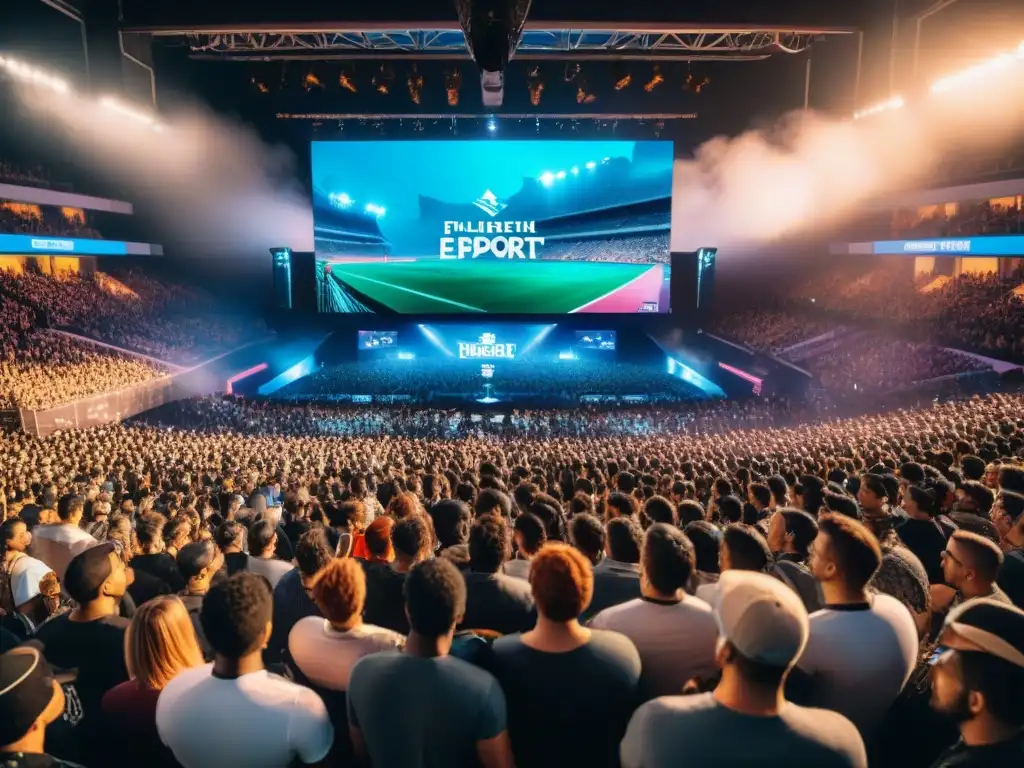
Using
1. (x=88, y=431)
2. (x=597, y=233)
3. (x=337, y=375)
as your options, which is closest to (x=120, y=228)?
(x=337, y=375)

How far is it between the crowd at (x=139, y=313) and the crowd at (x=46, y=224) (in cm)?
161

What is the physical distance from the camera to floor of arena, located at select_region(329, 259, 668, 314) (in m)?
26.8

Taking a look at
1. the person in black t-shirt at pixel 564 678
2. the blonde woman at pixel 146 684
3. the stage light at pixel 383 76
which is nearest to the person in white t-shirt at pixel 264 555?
the blonde woman at pixel 146 684

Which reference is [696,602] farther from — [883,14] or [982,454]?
[883,14]

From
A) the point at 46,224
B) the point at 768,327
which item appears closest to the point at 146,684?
the point at 768,327

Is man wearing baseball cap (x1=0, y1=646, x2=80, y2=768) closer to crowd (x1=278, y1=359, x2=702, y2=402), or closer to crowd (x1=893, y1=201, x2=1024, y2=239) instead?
crowd (x1=278, y1=359, x2=702, y2=402)

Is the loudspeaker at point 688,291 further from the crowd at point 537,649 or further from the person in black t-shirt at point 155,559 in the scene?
the person in black t-shirt at point 155,559

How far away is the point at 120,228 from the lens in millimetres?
28141

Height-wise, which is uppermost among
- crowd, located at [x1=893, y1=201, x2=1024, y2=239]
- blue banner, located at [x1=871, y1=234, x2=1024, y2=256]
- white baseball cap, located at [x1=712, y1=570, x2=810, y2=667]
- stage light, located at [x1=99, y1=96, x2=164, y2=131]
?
stage light, located at [x1=99, y1=96, x2=164, y2=131]

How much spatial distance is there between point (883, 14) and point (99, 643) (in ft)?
64.3

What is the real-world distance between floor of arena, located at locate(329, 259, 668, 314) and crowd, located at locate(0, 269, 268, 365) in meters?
5.11

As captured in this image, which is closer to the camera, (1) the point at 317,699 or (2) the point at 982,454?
(1) the point at 317,699

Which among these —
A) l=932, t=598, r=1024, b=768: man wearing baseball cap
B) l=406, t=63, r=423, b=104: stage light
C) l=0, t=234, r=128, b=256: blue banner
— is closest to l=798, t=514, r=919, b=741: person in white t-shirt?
l=932, t=598, r=1024, b=768: man wearing baseball cap

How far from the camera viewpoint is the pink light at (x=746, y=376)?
936 inches
